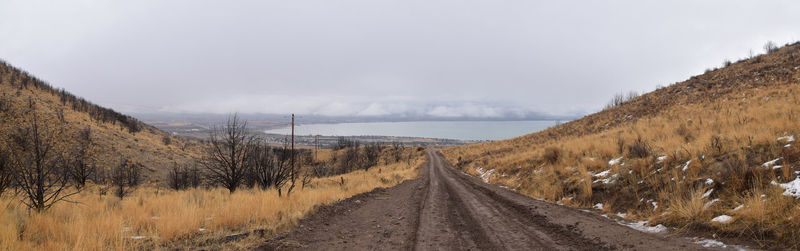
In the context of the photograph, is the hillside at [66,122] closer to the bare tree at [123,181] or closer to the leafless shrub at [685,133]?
the bare tree at [123,181]

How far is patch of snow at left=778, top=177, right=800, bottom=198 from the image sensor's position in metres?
4.46

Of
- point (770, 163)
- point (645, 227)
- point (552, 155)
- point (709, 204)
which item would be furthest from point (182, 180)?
point (770, 163)

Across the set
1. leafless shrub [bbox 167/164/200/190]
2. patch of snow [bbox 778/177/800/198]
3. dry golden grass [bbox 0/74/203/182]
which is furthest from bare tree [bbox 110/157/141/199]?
patch of snow [bbox 778/177/800/198]

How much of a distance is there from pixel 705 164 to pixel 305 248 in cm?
925

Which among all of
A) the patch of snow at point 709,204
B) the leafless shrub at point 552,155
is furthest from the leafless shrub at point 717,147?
the leafless shrub at point 552,155

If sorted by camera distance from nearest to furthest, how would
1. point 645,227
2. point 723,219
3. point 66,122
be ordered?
point 723,219 → point 645,227 → point 66,122

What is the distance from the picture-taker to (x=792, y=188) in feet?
15.1

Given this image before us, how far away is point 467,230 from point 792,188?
5247 millimetres

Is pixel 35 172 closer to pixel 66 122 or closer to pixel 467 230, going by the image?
pixel 467 230

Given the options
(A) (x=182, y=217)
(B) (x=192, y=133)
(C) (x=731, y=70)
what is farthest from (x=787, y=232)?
(B) (x=192, y=133)

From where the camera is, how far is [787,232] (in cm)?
373

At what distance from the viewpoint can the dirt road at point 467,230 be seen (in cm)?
500

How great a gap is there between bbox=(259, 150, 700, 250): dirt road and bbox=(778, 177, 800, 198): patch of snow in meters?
1.82

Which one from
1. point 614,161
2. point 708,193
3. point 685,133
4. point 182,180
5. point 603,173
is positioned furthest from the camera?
point 182,180
